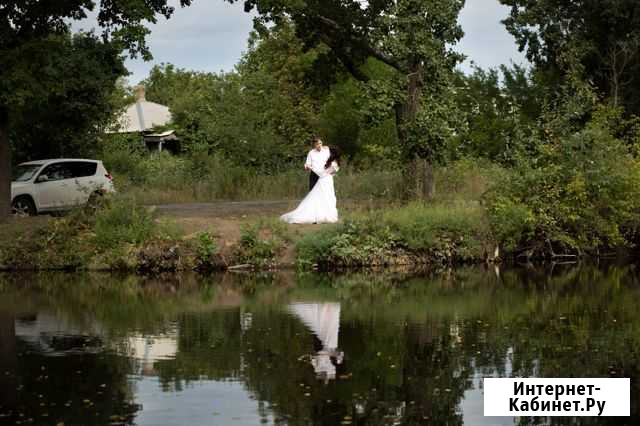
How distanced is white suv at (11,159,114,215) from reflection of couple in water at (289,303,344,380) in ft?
50.0

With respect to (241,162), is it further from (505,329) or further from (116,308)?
(505,329)

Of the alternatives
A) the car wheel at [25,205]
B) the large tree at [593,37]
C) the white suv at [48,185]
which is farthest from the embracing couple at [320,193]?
the large tree at [593,37]

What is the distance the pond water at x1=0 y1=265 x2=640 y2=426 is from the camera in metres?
11.1

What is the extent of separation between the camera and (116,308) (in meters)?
19.4

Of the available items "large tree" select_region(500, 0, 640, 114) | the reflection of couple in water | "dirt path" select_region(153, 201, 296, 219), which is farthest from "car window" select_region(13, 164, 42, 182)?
"large tree" select_region(500, 0, 640, 114)

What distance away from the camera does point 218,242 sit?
87.7 ft

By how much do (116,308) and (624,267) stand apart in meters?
12.8

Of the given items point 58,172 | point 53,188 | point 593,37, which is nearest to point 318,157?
point 53,188

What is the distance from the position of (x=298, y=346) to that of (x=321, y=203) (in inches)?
552

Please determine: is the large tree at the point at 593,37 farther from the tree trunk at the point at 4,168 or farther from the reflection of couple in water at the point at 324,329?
the reflection of couple in water at the point at 324,329

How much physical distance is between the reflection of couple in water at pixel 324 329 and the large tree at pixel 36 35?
10387 millimetres

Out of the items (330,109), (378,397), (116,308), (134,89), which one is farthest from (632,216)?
(134,89)

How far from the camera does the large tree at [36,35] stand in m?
26.8

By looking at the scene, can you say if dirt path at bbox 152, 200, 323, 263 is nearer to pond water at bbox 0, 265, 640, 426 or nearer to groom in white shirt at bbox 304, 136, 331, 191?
groom in white shirt at bbox 304, 136, 331, 191
